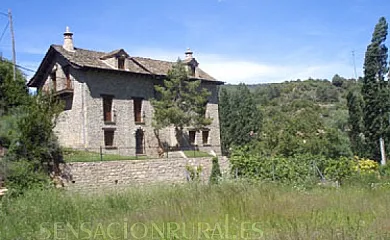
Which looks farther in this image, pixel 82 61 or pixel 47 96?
pixel 82 61

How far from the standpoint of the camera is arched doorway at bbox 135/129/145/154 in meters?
29.1

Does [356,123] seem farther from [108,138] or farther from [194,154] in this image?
[108,138]

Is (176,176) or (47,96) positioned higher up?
(47,96)

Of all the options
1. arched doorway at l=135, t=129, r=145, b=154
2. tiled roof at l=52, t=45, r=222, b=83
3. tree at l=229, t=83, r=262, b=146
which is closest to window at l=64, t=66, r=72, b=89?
tiled roof at l=52, t=45, r=222, b=83

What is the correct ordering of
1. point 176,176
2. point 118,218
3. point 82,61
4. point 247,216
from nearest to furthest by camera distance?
point 247,216
point 118,218
point 176,176
point 82,61

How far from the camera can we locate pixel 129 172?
69.7 ft

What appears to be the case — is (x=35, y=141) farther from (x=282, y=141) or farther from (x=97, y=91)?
(x=282, y=141)

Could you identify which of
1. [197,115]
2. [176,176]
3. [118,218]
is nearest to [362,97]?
[197,115]

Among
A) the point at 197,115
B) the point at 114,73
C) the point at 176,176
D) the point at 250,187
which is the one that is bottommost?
the point at 176,176

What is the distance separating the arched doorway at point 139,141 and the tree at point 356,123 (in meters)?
16.2

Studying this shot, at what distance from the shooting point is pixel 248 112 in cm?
4703

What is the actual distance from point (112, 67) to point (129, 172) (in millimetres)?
9061

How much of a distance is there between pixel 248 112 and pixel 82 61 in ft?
80.7

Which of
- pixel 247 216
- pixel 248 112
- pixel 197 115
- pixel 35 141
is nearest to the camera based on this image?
pixel 247 216
